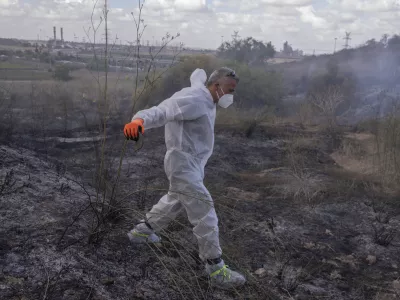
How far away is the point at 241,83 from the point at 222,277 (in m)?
13.5

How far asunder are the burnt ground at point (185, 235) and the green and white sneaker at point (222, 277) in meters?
0.06

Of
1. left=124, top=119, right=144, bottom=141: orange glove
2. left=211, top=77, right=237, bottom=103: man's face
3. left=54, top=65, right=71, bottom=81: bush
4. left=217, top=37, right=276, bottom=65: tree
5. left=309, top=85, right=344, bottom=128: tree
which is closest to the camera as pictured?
left=124, top=119, right=144, bottom=141: orange glove

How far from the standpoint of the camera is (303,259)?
3.80 m

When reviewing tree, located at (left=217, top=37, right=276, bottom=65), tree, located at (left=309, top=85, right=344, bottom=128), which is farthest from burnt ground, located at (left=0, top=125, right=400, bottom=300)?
tree, located at (left=217, top=37, right=276, bottom=65)

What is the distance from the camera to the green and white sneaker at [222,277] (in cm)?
294

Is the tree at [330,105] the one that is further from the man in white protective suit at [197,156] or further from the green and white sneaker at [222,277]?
the green and white sneaker at [222,277]

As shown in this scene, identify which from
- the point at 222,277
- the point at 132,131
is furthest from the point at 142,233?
the point at 132,131

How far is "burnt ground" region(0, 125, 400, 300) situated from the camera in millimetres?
2809

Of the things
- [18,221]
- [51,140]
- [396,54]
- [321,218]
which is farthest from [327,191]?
[396,54]

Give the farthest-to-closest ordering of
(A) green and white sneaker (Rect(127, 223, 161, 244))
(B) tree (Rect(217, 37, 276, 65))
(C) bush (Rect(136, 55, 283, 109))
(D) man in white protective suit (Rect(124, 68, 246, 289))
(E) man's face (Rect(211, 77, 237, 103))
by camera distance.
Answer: (B) tree (Rect(217, 37, 276, 65)) → (C) bush (Rect(136, 55, 283, 109)) → (A) green and white sneaker (Rect(127, 223, 161, 244)) → (E) man's face (Rect(211, 77, 237, 103)) → (D) man in white protective suit (Rect(124, 68, 246, 289))

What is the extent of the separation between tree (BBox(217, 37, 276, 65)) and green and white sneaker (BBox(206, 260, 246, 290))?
22.3 meters

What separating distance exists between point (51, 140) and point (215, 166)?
3.00 meters

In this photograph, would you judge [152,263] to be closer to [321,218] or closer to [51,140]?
[321,218]

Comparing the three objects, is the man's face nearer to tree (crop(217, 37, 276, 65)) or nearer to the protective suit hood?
the protective suit hood
